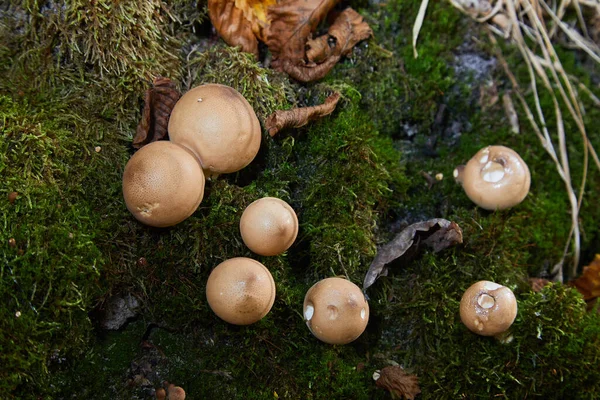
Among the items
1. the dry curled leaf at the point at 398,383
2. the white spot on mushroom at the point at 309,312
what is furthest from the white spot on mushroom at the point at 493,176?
the white spot on mushroom at the point at 309,312

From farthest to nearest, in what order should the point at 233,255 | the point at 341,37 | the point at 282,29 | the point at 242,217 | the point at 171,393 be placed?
1. the point at 341,37
2. the point at 282,29
3. the point at 233,255
4. the point at 242,217
5. the point at 171,393

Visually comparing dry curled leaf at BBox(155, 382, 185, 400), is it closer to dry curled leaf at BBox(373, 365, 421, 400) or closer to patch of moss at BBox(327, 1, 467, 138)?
dry curled leaf at BBox(373, 365, 421, 400)

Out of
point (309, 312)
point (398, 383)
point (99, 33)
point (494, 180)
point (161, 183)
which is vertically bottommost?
point (398, 383)

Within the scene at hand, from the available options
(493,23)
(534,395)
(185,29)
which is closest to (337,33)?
(185,29)

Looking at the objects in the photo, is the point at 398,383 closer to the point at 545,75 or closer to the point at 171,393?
the point at 171,393

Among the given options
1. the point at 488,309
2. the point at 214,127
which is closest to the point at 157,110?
the point at 214,127

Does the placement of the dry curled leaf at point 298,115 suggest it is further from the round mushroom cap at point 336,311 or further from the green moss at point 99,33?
the round mushroom cap at point 336,311
